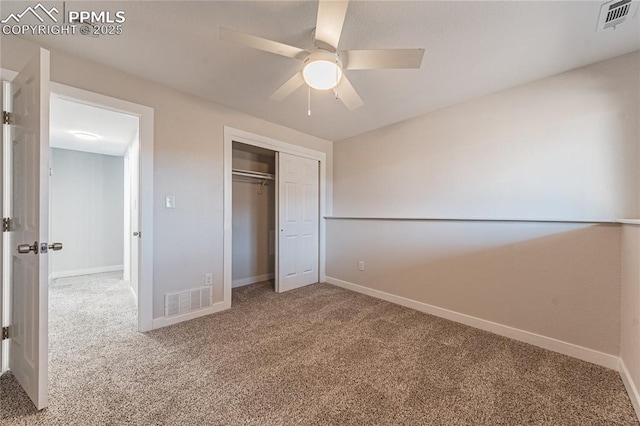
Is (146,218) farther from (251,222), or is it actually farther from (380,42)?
(380,42)

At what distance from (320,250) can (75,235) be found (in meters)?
4.37

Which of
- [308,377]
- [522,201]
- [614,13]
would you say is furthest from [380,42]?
[308,377]

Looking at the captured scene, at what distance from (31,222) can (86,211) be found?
13.4ft

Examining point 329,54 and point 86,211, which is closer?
point 329,54

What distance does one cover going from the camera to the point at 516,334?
220cm

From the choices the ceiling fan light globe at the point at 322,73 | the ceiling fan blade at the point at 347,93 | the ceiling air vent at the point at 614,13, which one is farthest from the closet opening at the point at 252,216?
the ceiling air vent at the point at 614,13

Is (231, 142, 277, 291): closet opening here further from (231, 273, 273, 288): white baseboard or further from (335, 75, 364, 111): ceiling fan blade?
(335, 75, 364, 111): ceiling fan blade

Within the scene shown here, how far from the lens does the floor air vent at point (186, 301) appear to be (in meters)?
2.44

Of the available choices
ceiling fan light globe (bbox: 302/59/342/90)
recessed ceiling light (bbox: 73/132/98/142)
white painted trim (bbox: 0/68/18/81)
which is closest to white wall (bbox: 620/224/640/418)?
ceiling fan light globe (bbox: 302/59/342/90)

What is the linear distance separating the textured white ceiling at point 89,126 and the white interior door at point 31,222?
795 mm

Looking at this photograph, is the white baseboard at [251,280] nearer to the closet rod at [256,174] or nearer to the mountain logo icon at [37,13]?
the closet rod at [256,174]

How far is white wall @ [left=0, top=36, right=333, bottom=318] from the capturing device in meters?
2.23

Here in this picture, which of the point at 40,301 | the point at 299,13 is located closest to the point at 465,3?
the point at 299,13

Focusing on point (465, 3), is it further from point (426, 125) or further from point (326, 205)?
point (326, 205)
